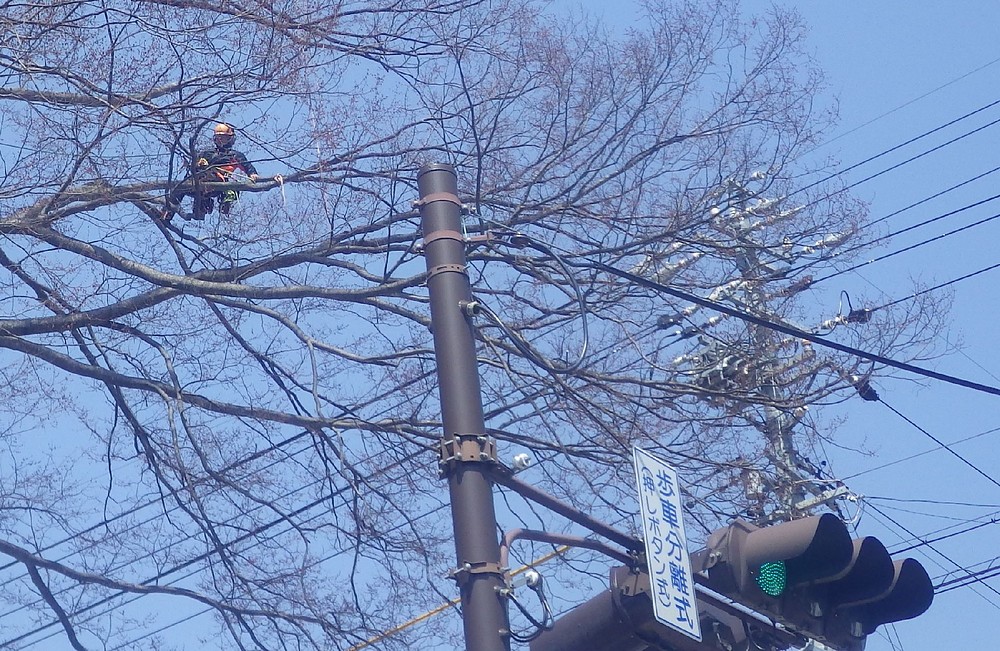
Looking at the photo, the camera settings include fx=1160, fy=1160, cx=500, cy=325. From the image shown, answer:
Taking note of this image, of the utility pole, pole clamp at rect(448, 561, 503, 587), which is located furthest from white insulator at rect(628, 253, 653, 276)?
pole clamp at rect(448, 561, 503, 587)

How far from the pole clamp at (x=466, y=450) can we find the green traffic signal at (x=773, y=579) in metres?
1.32

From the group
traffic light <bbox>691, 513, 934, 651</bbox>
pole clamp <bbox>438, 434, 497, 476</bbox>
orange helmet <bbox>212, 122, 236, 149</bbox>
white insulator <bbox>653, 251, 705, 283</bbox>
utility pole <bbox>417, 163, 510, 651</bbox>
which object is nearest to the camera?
utility pole <bbox>417, 163, 510, 651</bbox>

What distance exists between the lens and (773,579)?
521 centimetres

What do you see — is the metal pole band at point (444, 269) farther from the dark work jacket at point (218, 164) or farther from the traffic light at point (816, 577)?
the dark work jacket at point (218, 164)

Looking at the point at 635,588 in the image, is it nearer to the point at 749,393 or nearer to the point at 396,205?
the point at 749,393

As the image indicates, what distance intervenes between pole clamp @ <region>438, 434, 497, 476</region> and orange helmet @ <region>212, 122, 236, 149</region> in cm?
339

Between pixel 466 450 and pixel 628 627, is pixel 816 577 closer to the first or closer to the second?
pixel 628 627

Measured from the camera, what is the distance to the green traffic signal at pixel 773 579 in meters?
5.17

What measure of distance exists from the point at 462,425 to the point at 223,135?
11.2ft

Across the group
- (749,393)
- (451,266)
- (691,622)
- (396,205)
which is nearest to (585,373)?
(749,393)

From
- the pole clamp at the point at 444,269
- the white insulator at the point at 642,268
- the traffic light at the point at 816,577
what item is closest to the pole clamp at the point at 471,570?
the traffic light at the point at 816,577

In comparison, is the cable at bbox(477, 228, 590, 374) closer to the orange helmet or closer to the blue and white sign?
the blue and white sign

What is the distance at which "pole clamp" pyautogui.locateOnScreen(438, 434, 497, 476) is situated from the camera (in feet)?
16.2

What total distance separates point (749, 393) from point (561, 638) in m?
3.36
